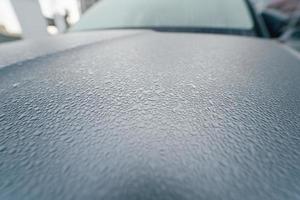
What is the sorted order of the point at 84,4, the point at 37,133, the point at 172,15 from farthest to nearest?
the point at 84,4, the point at 172,15, the point at 37,133

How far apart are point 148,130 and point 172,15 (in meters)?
1.09

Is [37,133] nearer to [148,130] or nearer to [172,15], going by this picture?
[148,130]

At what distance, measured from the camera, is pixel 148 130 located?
12.7 inches

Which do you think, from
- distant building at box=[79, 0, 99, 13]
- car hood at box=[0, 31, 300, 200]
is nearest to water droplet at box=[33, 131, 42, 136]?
car hood at box=[0, 31, 300, 200]

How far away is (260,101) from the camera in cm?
43

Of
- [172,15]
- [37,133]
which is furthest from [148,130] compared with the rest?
[172,15]

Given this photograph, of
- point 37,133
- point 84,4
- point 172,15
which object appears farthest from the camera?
point 84,4

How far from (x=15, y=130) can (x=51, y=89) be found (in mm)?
149

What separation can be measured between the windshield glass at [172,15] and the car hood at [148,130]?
654mm

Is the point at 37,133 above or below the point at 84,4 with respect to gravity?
below

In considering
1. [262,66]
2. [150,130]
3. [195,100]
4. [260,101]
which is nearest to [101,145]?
[150,130]

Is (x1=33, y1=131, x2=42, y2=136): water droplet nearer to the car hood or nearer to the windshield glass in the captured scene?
the car hood

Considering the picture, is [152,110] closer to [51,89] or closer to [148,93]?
[148,93]

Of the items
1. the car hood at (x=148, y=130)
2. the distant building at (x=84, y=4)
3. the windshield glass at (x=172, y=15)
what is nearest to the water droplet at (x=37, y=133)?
the car hood at (x=148, y=130)
